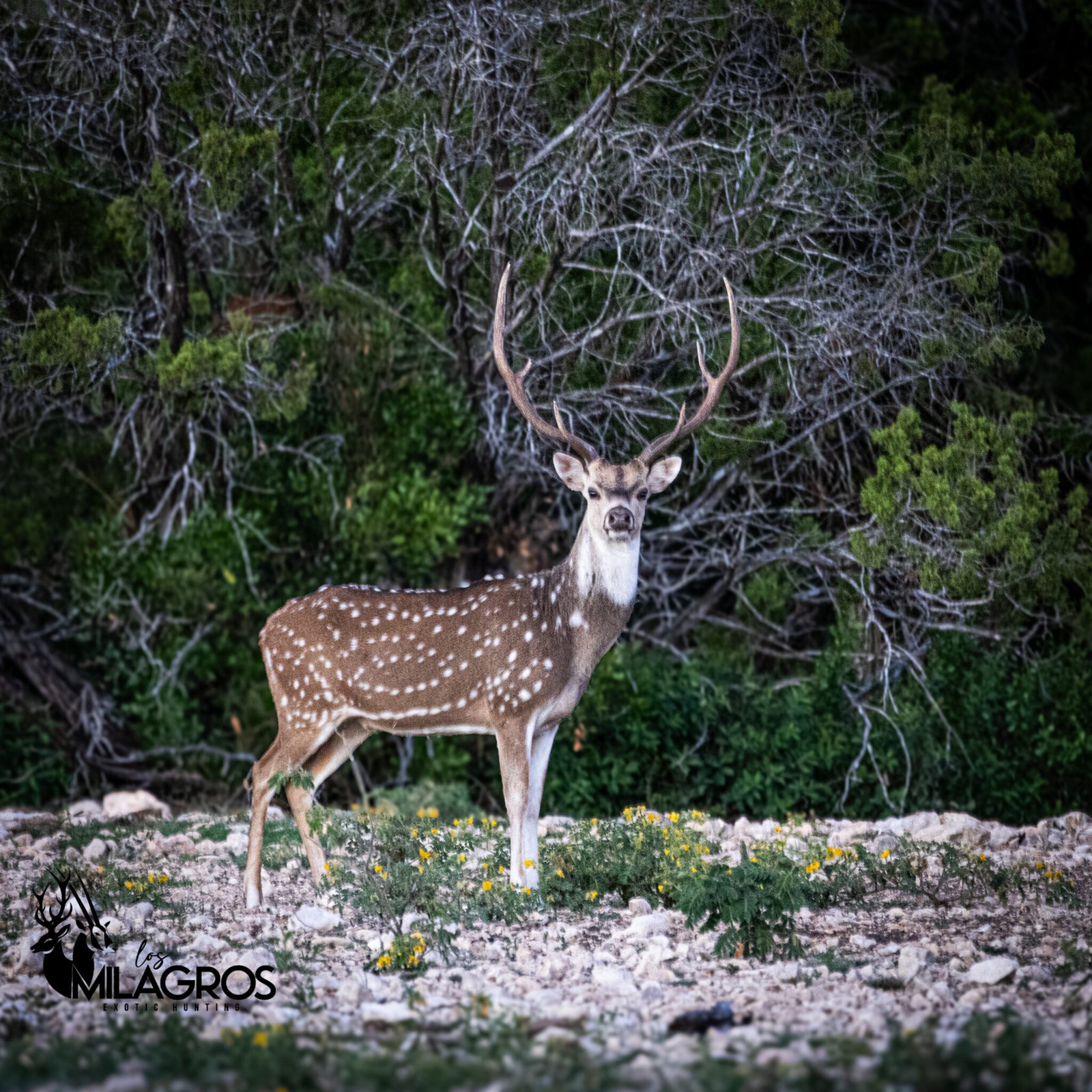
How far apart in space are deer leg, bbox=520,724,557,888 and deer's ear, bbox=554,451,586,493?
3.82ft

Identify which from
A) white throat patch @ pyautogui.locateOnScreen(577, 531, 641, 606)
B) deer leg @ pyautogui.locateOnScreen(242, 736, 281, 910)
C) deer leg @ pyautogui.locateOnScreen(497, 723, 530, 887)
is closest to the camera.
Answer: deer leg @ pyautogui.locateOnScreen(242, 736, 281, 910)

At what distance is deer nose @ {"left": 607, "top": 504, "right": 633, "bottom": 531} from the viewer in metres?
6.08

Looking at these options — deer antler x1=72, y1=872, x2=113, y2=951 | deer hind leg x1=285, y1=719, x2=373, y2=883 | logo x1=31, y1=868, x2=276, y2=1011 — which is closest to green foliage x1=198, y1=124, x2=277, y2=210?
deer hind leg x1=285, y1=719, x2=373, y2=883

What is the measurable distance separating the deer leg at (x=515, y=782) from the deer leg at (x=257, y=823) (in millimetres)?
1027

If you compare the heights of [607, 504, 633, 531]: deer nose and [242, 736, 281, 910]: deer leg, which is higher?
[607, 504, 633, 531]: deer nose

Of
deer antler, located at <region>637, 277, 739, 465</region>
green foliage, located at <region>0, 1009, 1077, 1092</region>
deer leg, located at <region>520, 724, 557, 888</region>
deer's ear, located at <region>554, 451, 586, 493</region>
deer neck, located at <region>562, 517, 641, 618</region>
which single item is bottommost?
deer leg, located at <region>520, 724, 557, 888</region>

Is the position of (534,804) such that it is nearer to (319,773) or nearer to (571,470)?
(319,773)

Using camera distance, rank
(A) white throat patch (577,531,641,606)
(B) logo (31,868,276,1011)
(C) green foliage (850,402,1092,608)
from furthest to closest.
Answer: (C) green foliage (850,402,1092,608), (A) white throat patch (577,531,641,606), (B) logo (31,868,276,1011)

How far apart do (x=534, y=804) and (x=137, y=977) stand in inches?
82.4

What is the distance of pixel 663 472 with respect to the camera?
6.72 metres

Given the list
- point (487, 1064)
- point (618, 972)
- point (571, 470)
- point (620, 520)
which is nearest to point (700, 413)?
point (571, 470)

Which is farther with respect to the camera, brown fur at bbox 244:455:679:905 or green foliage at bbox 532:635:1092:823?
green foliage at bbox 532:635:1092:823

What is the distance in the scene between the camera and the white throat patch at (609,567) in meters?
6.30

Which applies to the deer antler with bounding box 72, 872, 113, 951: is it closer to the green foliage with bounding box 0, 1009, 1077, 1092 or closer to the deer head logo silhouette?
the deer head logo silhouette
